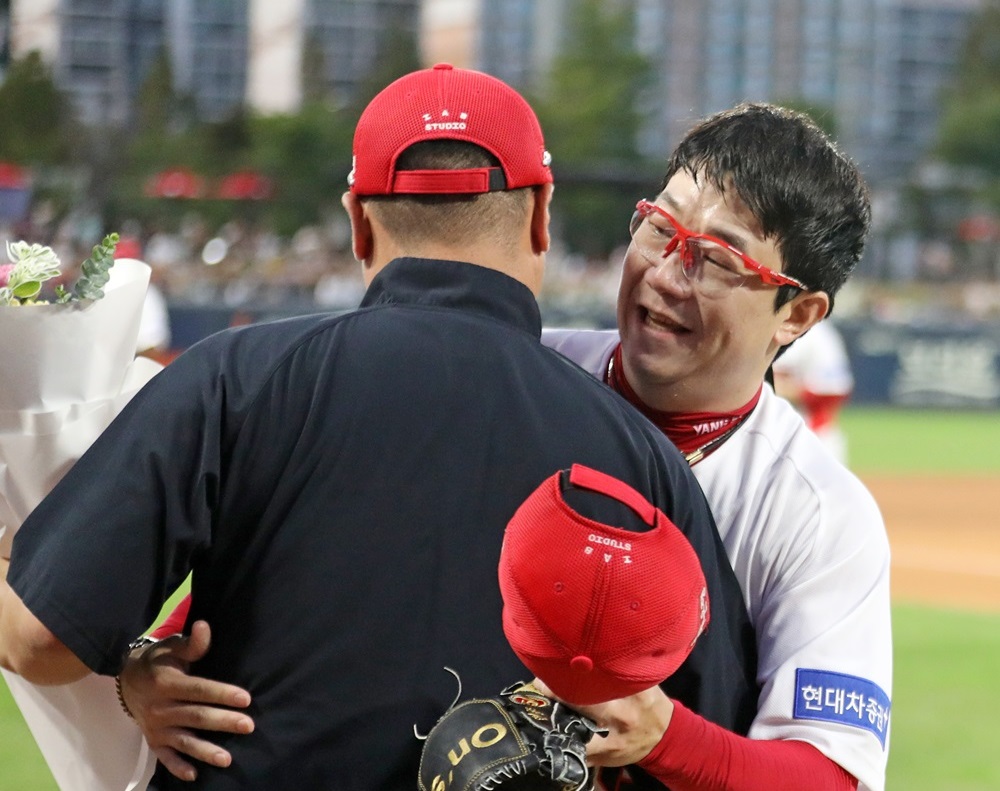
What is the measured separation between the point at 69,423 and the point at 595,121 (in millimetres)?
34994

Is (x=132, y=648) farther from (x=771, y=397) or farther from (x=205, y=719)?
(x=771, y=397)

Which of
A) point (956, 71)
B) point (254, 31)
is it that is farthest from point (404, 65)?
point (956, 71)

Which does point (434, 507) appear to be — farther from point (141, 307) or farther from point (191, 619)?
point (141, 307)

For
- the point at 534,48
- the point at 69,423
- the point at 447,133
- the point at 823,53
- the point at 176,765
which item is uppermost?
the point at 823,53

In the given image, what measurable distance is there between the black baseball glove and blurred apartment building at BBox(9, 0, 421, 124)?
19803 mm

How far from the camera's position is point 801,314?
2551mm

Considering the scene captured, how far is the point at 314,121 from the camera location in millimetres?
28562

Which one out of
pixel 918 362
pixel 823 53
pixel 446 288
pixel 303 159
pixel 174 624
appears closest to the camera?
pixel 446 288

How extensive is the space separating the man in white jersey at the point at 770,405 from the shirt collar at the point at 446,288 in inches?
24.0

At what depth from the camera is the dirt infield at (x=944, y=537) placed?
364 inches

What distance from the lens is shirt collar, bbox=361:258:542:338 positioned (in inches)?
73.2

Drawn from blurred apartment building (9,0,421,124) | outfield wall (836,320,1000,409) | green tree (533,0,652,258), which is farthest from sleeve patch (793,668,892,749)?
green tree (533,0,652,258)

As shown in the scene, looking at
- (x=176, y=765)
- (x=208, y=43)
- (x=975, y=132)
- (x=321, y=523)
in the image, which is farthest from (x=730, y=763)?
(x=975, y=132)

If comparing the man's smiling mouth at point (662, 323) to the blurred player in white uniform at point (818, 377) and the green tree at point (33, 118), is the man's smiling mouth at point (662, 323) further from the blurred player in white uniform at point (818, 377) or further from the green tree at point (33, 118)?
the green tree at point (33, 118)
